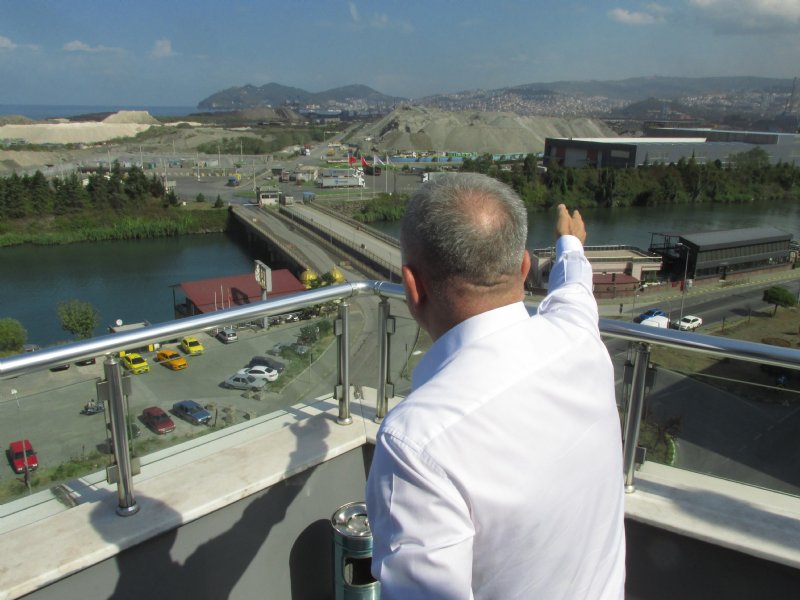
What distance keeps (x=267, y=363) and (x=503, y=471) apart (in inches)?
36.3

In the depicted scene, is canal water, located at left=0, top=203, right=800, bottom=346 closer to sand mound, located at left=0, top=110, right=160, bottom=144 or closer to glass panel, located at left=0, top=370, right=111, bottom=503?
glass panel, located at left=0, top=370, right=111, bottom=503

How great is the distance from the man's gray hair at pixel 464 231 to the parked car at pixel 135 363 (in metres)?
0.66

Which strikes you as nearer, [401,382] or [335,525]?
[335,525]

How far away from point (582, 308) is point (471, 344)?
0.22 m

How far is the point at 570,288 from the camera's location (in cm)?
71

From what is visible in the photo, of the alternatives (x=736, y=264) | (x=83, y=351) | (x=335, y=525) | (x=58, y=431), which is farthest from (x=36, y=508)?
(x=736, y=264)

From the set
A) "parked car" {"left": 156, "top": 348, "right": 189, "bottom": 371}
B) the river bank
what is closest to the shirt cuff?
"parked car" {"left": 156, "top": 348, "right": 189, "bottom": 371}

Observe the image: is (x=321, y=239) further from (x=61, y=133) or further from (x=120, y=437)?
(x=61, y=133)

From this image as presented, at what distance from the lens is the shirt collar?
483mm

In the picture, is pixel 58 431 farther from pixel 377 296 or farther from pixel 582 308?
pixel 582 308

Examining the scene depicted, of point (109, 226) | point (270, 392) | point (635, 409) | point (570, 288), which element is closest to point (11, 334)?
point (270, 392)

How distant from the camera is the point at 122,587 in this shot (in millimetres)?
907

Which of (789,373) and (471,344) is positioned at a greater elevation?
(471,344)

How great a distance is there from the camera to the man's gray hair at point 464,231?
50 centimetres
